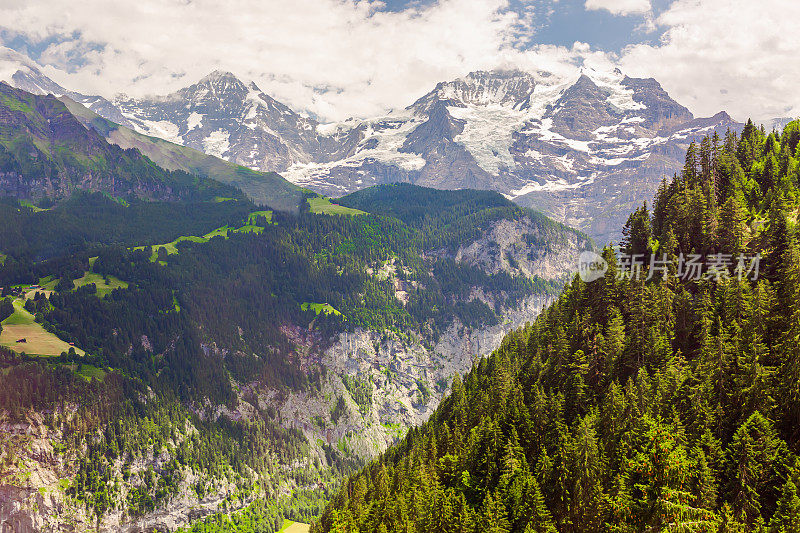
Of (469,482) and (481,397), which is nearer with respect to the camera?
(469,482)

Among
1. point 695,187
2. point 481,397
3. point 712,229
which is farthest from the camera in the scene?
point 481,397

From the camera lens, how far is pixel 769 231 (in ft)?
306

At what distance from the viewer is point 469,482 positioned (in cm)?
8888

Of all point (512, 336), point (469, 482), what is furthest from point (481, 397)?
point (512, 336)

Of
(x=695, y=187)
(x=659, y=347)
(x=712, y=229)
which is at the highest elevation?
(x=695, y=187)

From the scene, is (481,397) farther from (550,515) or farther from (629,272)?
(550,515)

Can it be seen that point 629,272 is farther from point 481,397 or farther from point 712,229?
point 481,397

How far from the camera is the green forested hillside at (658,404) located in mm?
58406

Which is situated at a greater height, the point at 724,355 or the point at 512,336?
the point at 724,355

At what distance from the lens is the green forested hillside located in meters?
58.4

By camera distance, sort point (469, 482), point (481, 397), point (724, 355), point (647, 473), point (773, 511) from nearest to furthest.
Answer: point (647, 473)
point (773, 511)
point (724, 355)
point (469, 482)
point (481, 397)

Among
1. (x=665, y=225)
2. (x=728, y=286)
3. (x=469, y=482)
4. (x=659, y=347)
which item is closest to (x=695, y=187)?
(x=665, y=225)

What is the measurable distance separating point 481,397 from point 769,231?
60650 millimetres

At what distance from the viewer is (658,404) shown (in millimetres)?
72438
